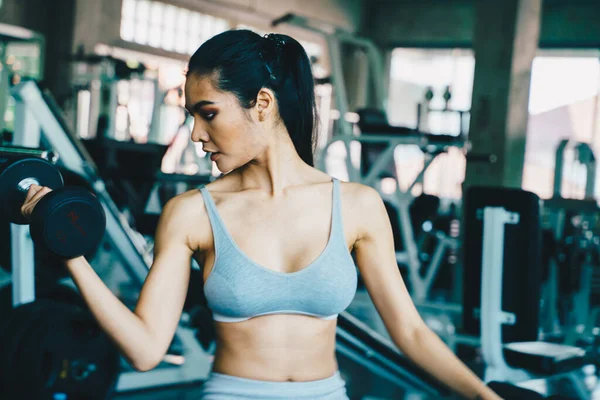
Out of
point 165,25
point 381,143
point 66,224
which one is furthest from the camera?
point 165,25

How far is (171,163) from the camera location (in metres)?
8.10

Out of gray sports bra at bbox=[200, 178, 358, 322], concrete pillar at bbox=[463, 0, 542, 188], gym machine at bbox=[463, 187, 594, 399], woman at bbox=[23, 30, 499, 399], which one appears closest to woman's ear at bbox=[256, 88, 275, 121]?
woman at bbox=[23, 30, 499, 399]

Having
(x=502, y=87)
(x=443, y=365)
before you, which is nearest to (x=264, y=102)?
(x=443, y=365)

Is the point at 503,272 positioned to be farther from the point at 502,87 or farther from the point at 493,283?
the point at 502,87

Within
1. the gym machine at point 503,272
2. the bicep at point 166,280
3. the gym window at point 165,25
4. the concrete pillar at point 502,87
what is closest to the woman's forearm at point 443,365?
the bicep at point 166,280

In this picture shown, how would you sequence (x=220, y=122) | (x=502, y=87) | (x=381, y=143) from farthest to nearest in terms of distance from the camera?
(x=381, y=143), (x=502, y=87), (x=220, y=122)

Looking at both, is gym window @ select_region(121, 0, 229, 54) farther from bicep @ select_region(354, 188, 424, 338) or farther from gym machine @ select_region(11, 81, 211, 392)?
bicep @ select_region(354, 188, 424, 338)

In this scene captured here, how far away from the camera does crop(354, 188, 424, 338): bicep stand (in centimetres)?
104

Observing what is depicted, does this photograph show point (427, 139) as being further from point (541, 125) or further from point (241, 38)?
point (541, 125)

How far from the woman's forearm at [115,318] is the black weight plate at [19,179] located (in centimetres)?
17

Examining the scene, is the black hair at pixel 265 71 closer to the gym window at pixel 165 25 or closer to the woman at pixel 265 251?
the woman at pixel 265 251

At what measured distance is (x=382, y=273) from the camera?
3.43 feet

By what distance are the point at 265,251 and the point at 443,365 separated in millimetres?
276

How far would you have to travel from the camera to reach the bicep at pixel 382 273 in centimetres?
104
